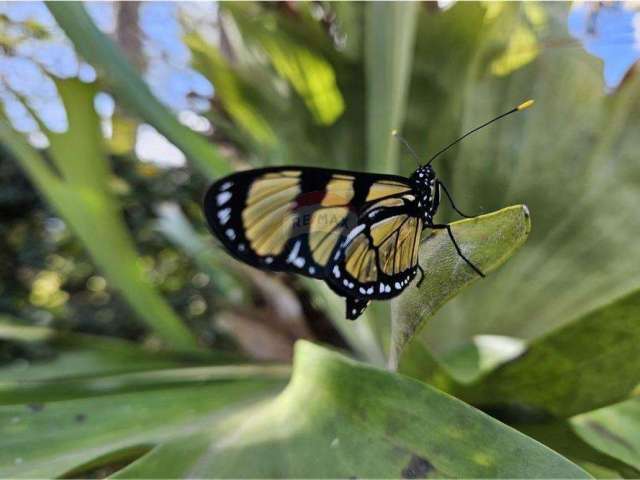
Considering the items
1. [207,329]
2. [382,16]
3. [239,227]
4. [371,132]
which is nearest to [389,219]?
[239,227]

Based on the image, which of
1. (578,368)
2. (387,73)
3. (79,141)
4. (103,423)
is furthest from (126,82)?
(578,368)

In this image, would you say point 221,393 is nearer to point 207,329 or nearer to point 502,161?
point 502,161

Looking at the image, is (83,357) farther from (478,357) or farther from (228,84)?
(478,357)

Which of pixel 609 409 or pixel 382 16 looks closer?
pixel 609 409

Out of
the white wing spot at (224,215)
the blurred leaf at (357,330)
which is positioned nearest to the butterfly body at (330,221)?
the white wing spot at (224,215)

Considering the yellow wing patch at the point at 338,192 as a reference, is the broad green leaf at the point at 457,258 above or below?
below

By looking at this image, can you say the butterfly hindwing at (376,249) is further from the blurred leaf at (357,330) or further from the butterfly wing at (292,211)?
the blurred leaf at (357,330)
